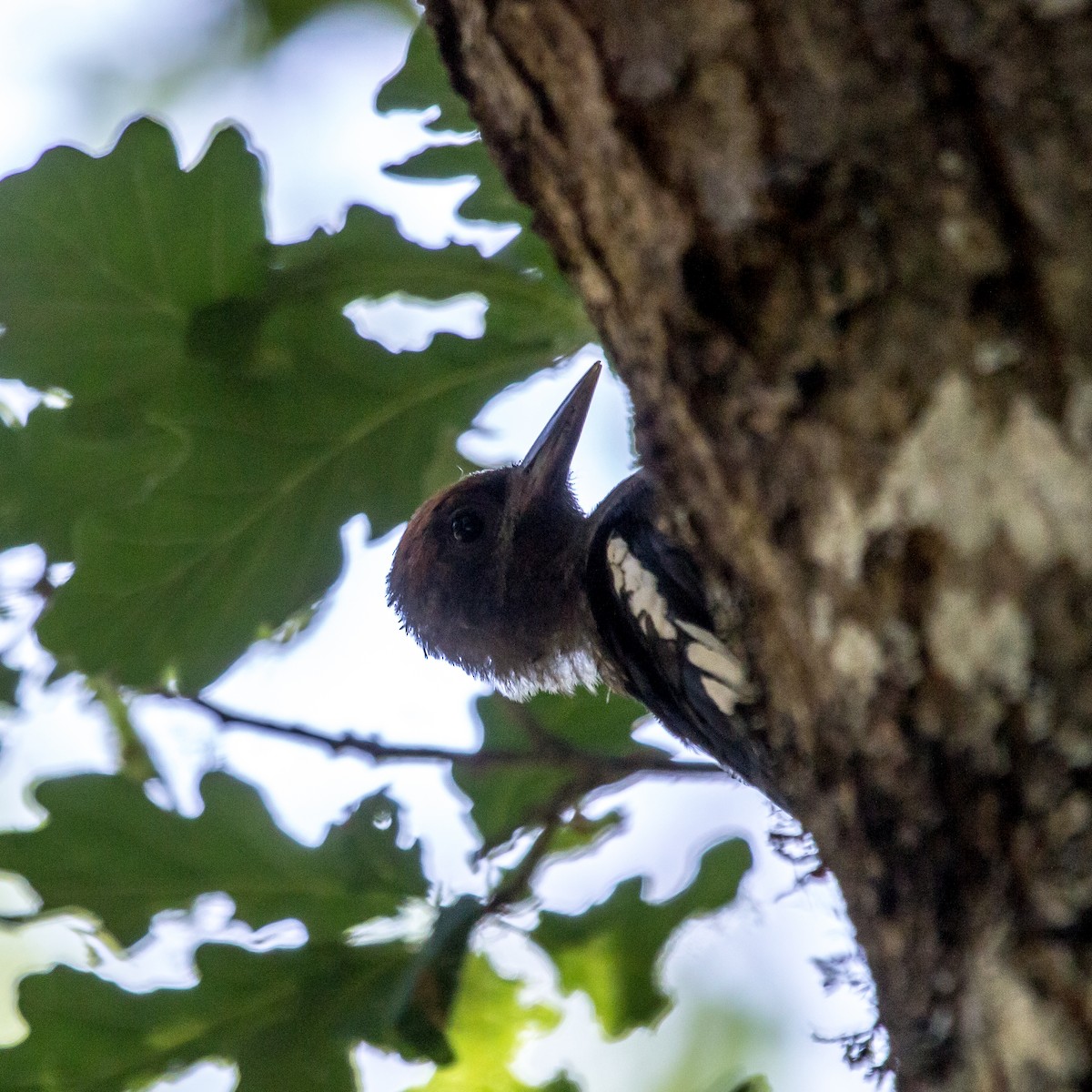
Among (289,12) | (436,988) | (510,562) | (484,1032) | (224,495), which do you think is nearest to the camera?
(436,988)

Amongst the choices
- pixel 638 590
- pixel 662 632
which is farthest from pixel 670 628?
pixel 638 590

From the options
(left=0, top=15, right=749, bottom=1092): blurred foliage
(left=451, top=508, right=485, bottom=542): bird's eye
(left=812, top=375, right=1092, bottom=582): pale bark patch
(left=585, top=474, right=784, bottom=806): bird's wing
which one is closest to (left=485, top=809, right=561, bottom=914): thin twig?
(left=0, top=15, right=749, bottom=1092): blurred foliage

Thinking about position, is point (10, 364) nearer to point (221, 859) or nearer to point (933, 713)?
point (221, 859)

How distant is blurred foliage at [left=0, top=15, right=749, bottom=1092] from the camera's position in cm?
334

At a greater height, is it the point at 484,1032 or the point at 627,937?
the point at 627,937

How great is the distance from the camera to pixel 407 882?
3.59 metres

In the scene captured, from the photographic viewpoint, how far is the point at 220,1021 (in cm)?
352

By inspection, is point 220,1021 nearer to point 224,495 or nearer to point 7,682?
point 7,682

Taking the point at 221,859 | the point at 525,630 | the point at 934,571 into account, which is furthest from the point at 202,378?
the point at 934,571

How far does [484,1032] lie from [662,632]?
1311 millimetres

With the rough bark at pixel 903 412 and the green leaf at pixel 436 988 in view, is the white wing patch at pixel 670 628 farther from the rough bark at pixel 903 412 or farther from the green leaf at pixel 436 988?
the rough bark at pixel 903 412

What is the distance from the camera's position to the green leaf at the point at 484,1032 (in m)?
3.84

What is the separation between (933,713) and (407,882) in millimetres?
2382

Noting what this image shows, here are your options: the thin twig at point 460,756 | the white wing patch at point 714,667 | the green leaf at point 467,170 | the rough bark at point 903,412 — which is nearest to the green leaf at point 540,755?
the thin twig at point 460,756
